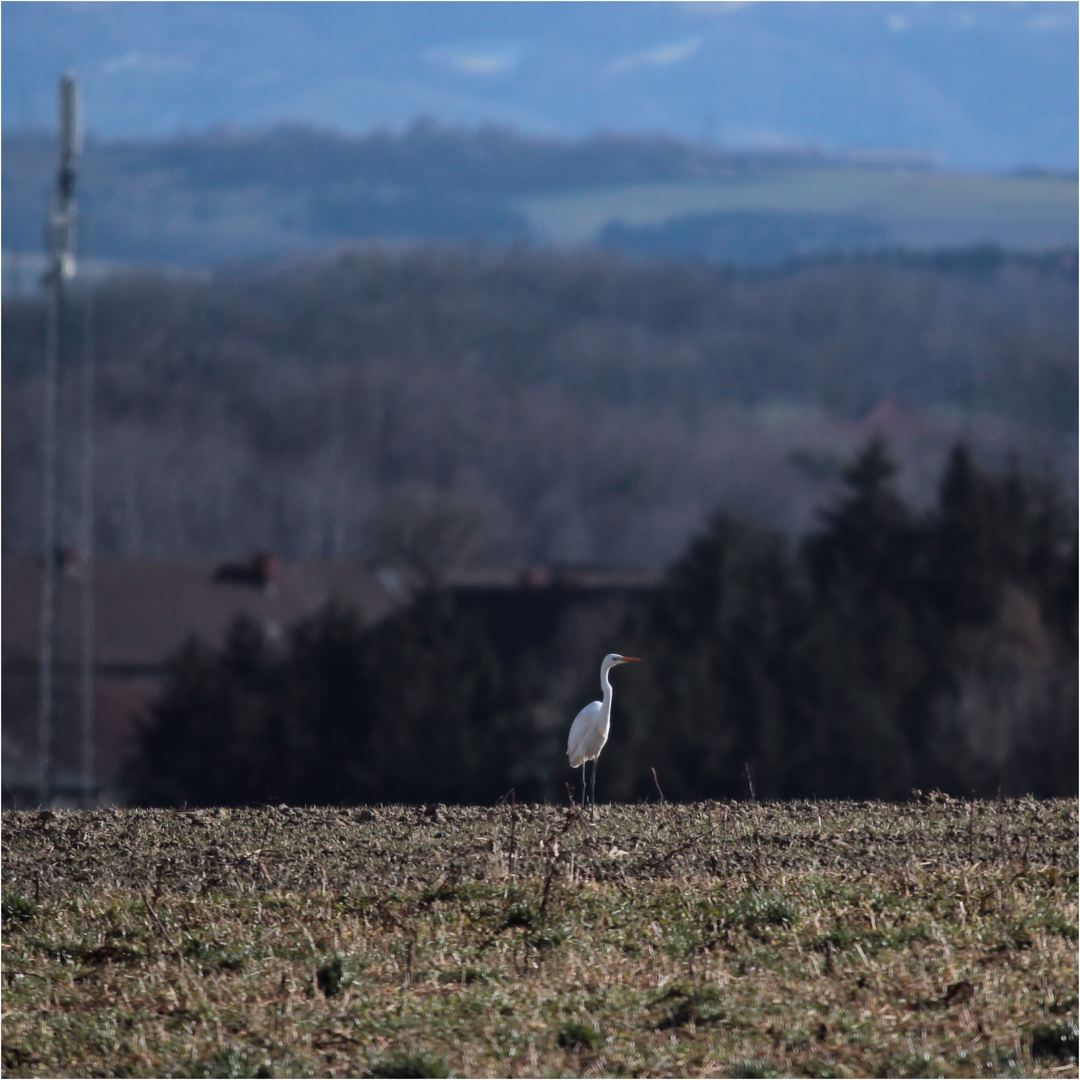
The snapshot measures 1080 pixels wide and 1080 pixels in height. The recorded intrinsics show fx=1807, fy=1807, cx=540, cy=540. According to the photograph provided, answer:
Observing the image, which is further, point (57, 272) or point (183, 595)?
point (183, 595)

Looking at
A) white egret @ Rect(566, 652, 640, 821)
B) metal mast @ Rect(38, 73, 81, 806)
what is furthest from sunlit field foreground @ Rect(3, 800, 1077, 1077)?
metal mast @ Rect(38, 73, 81, 806)

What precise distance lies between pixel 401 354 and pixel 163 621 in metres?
61.6

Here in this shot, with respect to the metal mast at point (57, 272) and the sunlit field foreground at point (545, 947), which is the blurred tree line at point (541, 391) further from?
the sunlit field foreground at point (545, 947)

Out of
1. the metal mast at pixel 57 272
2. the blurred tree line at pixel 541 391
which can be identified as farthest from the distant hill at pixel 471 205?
the metal mast at pixel 57 272

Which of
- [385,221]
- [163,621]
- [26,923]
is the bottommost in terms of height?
[163,621]

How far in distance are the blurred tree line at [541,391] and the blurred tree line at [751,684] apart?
37.2 meters

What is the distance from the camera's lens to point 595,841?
10648 mm

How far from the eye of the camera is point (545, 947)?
8.70 metres

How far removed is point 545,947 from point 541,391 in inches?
4705

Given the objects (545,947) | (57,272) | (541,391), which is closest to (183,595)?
(57,272)

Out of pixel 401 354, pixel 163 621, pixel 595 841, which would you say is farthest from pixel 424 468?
pixel 595 841

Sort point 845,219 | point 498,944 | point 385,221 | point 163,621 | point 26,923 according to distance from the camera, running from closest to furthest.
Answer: point 498,944, point 26,923, point 163,621, point 845,219, point 385,221

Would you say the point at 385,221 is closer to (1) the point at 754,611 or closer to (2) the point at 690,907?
(1) the point at 754,611

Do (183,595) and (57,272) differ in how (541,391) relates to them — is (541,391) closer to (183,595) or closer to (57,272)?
(183,595)
